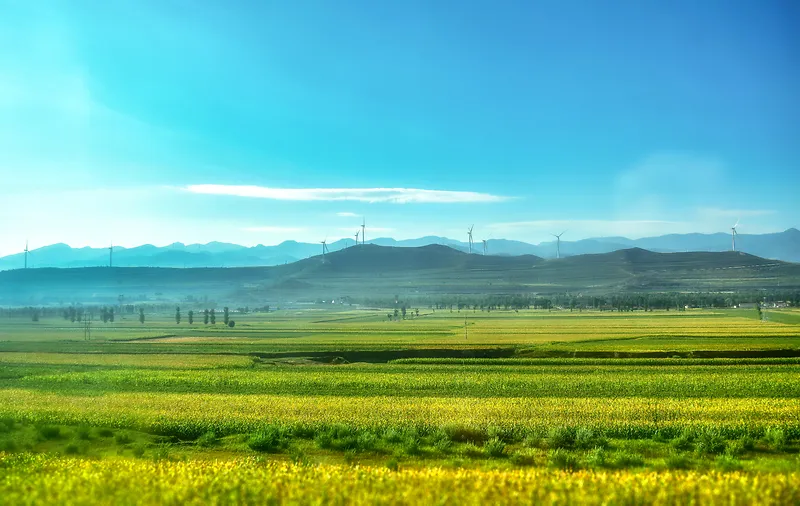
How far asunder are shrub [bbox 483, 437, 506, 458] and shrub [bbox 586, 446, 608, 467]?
2.45 meters

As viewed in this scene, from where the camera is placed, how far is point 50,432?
21828mm

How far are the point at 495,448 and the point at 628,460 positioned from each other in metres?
3.75

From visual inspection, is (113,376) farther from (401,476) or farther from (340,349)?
(401,476)

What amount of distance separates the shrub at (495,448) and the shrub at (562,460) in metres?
1.68

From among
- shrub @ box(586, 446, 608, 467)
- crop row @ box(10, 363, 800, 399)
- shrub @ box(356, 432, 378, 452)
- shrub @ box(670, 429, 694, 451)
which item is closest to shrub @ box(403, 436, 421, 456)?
shrub @ box(356, 432, 378, 452)

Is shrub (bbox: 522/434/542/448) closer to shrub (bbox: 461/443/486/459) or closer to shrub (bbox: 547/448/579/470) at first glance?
shrub (bbox: 461/443/486/459)

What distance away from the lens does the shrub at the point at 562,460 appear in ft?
56.4

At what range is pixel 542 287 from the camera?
630 feet

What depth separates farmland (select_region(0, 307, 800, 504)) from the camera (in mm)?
12164

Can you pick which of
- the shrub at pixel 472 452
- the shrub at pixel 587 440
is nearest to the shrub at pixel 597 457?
the shrub at pixel 587 440

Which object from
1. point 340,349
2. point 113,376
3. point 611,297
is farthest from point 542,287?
point 113,376

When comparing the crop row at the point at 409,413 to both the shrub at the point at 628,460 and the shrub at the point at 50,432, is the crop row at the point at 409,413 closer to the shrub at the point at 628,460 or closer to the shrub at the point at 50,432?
the shrub at the point at 50,432

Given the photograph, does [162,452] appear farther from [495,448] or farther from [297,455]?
[495,448]

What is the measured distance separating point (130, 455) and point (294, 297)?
180m
